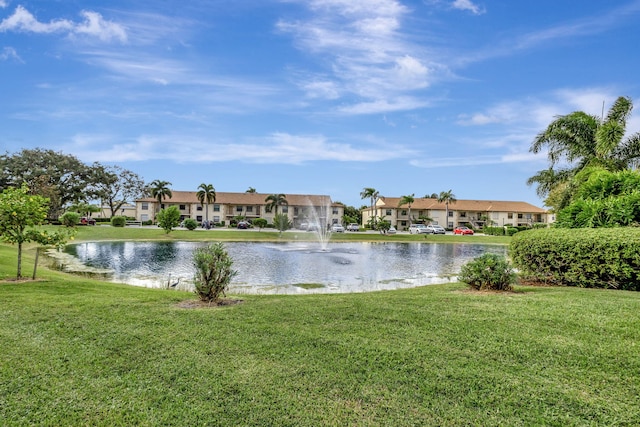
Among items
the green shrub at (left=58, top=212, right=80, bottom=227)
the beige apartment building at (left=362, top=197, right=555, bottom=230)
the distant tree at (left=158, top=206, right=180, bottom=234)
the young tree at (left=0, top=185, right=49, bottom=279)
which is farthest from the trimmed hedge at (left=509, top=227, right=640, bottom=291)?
the beige apartment building at (left=362, top=197, right=555, bottom=230)

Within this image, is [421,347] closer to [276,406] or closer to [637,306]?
[276,406]

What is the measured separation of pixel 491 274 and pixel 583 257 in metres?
2.61

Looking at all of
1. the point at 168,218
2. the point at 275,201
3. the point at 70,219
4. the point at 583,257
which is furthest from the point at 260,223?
the point at 583,257

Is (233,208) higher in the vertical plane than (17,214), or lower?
higher

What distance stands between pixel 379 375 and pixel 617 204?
10.2 m

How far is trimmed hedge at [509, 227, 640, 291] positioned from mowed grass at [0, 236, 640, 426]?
8.15 feet

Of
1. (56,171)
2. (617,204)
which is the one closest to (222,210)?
(56,171)

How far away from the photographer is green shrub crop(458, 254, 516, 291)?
887 centimetres

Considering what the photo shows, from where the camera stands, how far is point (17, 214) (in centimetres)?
949

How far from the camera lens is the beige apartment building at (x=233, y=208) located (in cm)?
7506

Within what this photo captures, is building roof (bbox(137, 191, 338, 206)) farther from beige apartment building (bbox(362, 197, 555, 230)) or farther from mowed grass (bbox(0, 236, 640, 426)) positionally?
mowed grass (bbox(0, 236, 640, 426))

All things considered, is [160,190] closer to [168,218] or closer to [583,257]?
[168,218]

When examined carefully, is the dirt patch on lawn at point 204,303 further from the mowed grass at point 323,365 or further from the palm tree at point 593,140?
the palm tree at point 593,140

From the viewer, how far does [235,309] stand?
7.02 meters
